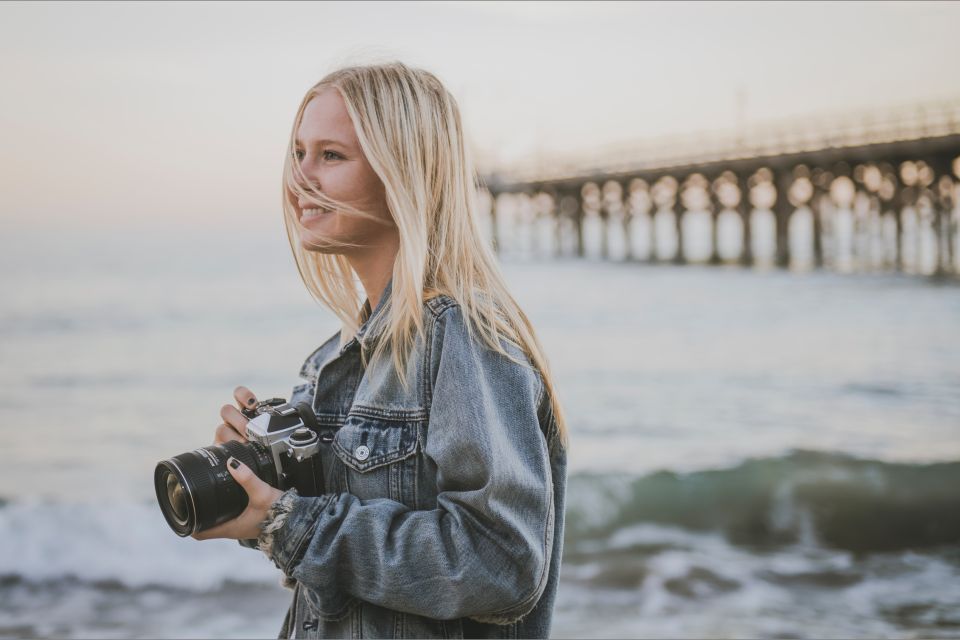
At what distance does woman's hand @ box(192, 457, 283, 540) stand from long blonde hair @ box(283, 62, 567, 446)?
262 millimetres

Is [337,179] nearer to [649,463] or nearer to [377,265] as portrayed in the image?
[377,265]

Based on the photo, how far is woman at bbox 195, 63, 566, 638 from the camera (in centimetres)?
120

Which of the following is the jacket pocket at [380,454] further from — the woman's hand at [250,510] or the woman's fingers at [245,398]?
the woman's fingers at [245,398]

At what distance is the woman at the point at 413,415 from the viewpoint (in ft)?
3.95

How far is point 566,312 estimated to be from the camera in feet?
66.9

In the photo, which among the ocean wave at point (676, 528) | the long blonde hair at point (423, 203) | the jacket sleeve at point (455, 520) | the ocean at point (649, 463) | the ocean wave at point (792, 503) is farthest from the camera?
the ocean wave at point (792, 503)

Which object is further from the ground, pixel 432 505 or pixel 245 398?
pixel 245 398

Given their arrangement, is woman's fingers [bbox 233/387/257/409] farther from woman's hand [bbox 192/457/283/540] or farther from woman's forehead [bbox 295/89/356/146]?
woman's forehead [bbox 295/89/356/146]

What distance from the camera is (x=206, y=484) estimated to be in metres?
1.25

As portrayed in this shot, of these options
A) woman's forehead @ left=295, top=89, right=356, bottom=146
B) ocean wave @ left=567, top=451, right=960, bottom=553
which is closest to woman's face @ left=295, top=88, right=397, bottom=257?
woman's forehead @ left=295, top=89, right=356, bottom=146

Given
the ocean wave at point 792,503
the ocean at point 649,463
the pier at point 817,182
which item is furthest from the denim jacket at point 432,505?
the pier at point 817,182

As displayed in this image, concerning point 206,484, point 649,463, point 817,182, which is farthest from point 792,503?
point 817,182

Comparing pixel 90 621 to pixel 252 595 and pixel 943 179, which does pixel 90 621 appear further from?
pixel 943 179

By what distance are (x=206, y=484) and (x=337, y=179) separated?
1.70 feet
